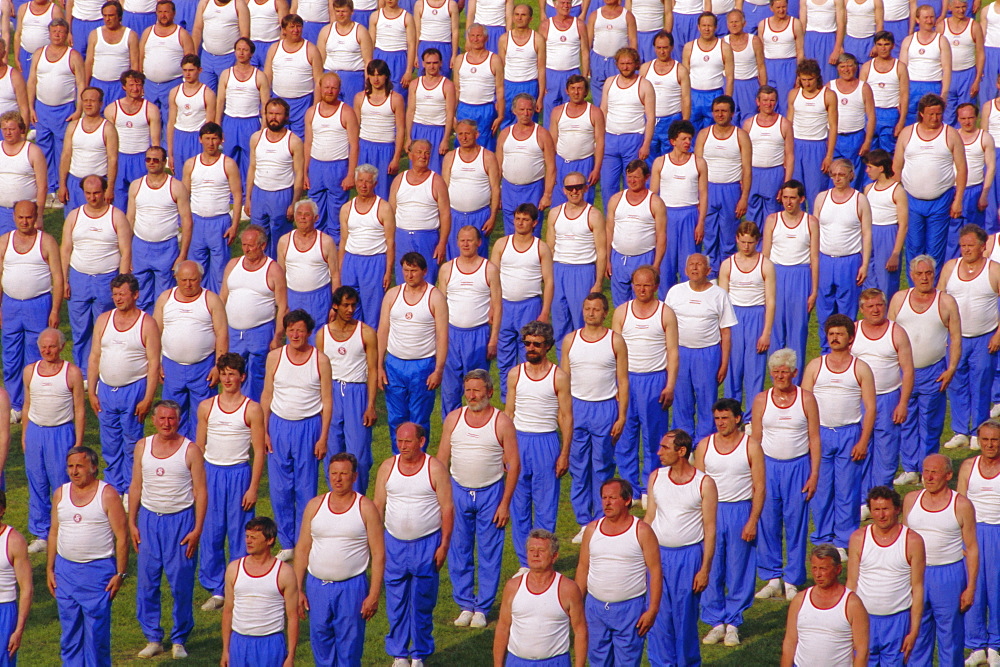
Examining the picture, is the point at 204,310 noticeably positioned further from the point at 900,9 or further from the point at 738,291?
the point at 900,9

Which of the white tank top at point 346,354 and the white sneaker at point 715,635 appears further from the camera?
the white tank top at point 346,354

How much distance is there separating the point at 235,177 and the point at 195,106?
72.6 inches

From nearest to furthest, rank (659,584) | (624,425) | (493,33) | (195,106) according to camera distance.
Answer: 1. (659,584)
2. (624,425)
3. (195,106)
4. (493,33)

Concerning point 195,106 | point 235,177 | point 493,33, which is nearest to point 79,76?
point 195,106

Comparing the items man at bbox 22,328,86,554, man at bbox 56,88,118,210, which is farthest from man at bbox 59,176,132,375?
man at bbox 22,328,86,554

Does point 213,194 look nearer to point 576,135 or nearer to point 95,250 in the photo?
point 95,250

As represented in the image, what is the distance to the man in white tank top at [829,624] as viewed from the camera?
1018 cm

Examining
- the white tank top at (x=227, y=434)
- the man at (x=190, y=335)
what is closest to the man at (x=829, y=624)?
the white tank top at (x=227, y=434)

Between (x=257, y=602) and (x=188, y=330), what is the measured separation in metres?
3.53

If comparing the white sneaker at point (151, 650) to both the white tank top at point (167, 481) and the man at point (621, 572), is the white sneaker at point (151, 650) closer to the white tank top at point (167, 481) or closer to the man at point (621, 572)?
the white tank top at point (167, 481)

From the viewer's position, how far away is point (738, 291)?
14227 mm

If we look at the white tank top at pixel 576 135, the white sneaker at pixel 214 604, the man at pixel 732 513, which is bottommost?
the white sneaker at pixel 214 604

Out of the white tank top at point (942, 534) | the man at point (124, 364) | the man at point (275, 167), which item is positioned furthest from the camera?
the man at point (275, 167)

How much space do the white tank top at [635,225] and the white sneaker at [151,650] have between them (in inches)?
223
